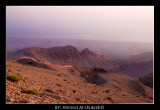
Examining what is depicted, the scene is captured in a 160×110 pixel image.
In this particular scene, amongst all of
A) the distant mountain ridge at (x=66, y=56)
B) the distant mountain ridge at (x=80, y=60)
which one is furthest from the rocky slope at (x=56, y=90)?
the distant mountain ridge at (x=66, y=56)

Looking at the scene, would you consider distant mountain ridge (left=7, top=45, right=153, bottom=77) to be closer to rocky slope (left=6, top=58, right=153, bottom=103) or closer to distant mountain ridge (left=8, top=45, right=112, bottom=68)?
distant mountain ridge (left=8, top=45, right=112, bottom=68)

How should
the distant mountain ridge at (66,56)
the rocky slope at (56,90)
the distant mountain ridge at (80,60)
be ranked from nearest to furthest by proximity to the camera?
the rocky slope at (56,90)
the distant mountain ridge at (66,56)
the distant mountain ridge at (80,60)

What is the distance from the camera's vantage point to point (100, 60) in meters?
131

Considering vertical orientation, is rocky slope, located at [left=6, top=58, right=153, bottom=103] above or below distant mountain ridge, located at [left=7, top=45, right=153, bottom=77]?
below

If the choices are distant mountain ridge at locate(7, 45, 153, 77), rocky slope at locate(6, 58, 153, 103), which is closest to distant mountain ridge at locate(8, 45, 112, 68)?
distant mountain ridge at locate(7, 45, 153, 77)

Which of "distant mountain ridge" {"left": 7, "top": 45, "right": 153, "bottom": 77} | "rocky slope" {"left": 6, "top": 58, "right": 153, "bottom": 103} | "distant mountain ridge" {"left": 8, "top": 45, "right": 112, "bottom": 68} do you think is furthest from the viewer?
"distant mountain ridge" {"left": 7, "top": 45, "right": 153, "bottom": 77}

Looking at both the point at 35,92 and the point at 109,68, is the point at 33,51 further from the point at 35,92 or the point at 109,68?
the point at 35,92

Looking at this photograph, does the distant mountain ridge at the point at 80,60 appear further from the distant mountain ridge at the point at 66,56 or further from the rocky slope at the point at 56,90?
the rocky slope at the point at 56,90

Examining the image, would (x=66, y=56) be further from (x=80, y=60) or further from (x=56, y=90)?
(x=56, y=90)

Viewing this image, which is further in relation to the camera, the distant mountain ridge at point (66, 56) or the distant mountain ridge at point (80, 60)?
the distant mountain ridge at point (80, 60)

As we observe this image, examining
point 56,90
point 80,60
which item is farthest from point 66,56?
point 56,90
